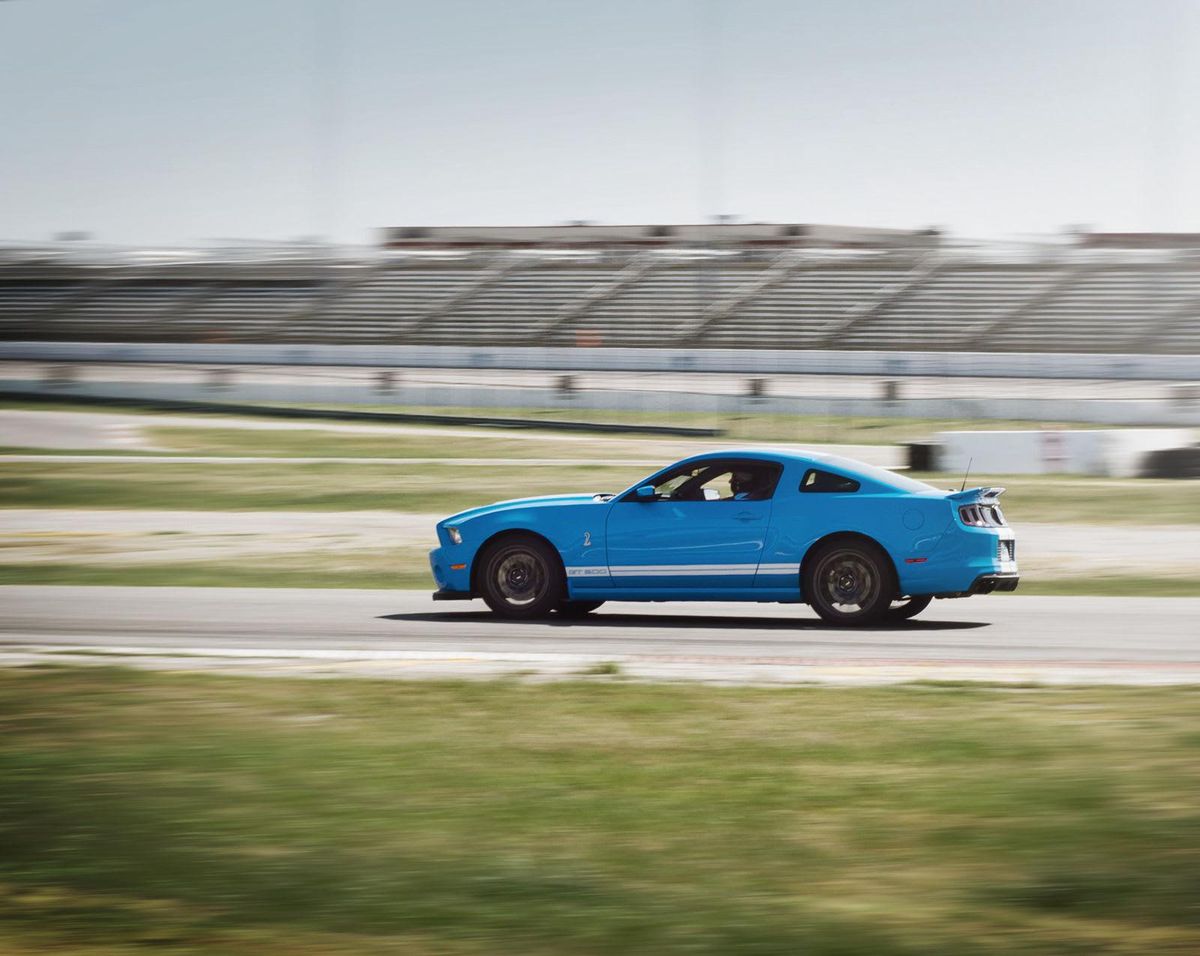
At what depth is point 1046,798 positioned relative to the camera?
17.9 feet

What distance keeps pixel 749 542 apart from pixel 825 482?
699mm

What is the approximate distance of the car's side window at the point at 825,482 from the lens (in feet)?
34.9

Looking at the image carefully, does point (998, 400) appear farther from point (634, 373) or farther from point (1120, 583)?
point (1120, 583)

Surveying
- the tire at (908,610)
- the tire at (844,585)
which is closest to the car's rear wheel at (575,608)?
the tire at (844,585)

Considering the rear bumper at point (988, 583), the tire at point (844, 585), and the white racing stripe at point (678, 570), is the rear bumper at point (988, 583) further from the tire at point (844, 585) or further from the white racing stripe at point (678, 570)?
the white racing stripe at point (678, 570)

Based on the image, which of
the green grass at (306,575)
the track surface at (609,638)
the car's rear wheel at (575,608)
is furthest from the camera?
→ the green grass at (306,575)

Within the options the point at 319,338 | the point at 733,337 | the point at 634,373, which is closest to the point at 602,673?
the point at 634,373

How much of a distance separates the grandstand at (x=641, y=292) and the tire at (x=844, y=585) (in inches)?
1451

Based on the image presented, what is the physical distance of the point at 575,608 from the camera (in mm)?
11672

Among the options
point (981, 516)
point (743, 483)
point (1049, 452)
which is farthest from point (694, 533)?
point (1049, 452)

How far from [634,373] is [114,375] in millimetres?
16126

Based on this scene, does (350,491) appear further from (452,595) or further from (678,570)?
(678,570)

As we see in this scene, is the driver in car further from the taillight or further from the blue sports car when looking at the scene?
the taillight

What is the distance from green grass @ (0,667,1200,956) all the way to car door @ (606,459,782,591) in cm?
318
